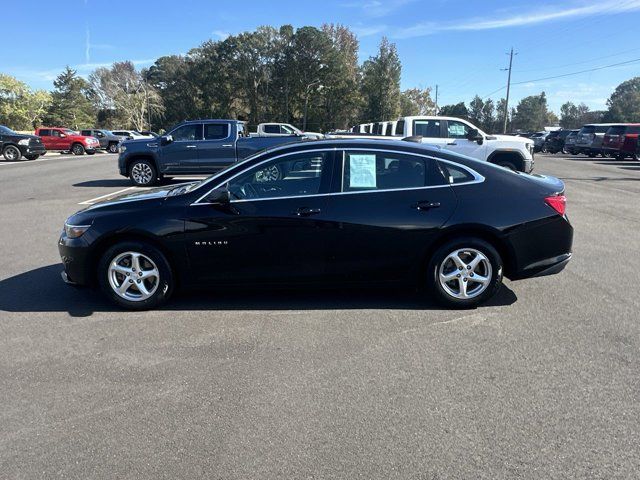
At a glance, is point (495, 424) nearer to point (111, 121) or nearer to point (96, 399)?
point (96, 399)

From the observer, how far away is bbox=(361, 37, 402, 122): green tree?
237 feet

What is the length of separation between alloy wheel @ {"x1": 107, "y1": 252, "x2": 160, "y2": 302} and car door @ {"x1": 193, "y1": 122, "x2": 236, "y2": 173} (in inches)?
401

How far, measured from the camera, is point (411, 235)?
4.77 metres

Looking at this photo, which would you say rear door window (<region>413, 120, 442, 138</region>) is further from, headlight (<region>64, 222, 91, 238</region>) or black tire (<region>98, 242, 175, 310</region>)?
headlight (<region>64, 222, 91, 238</region>)

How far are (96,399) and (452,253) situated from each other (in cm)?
326

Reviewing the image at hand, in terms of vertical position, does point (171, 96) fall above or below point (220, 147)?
above

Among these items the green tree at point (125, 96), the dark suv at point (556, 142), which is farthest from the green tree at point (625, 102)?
the green tree at point (125, 96)

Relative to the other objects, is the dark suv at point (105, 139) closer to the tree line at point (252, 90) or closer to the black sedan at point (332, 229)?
the tree line at point (252, 90)

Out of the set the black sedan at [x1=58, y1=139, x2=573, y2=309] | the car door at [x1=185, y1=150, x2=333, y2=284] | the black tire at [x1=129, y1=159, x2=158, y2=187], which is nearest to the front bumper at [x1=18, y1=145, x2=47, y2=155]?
the black tire at [x1=129, y1=159, x2=158, y2=187]

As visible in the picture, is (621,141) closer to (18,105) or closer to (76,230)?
(76,230)

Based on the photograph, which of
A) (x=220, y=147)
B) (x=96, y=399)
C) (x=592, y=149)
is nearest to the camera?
(x=96, y=399)

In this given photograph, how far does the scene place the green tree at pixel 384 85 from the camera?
7225 centimetres

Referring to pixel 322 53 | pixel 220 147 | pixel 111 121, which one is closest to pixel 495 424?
pixel 220 147

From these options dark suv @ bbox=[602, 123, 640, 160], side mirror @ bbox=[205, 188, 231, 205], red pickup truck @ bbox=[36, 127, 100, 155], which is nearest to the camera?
side mirror @ bbox=[205, 188, 231, 205]
